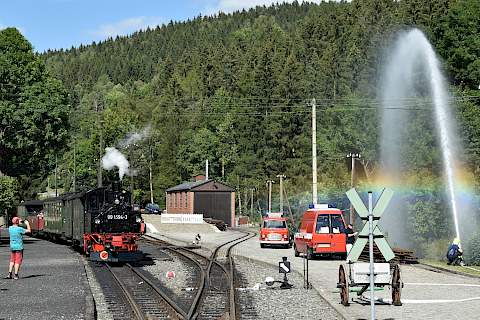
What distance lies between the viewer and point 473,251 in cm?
3381

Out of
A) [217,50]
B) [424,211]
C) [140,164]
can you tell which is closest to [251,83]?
[140,164]

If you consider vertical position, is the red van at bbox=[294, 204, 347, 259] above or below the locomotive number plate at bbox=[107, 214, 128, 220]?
below

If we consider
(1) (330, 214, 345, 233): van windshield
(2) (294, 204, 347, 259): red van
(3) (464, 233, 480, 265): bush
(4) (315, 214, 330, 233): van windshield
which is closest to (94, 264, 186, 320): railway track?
(2) (294, 204, 347, 259): red van

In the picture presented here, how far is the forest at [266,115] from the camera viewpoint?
58.3m

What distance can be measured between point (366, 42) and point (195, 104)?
4800 centimetres

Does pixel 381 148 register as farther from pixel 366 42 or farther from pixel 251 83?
pixel 251 83

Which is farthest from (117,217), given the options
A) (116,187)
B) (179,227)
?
(179,227)

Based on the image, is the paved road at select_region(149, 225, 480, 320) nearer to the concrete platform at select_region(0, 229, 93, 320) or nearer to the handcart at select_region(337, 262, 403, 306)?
the handcart at select_region(337, 262, 403, 306)

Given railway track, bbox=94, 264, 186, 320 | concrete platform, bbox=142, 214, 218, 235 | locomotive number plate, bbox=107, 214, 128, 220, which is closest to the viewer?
railway track, bbox=94, 264, 186, 320

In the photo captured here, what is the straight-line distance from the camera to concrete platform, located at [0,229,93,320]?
1587 cm

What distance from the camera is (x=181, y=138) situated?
381 feet

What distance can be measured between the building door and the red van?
55710mm

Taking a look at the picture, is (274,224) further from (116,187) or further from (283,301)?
(283,301)

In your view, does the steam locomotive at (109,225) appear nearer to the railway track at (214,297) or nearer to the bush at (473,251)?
the railway track at (214,297)
